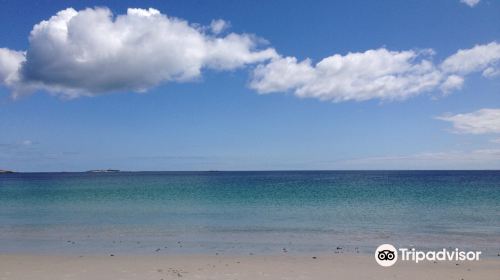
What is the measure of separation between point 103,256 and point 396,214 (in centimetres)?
2088

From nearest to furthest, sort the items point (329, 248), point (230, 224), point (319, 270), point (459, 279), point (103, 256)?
point (459, 279) → point (319, 270) → point (103, 256) → point (329, 248) → point (230, 224)

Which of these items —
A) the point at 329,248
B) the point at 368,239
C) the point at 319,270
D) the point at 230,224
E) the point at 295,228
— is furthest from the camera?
the point at 230,224

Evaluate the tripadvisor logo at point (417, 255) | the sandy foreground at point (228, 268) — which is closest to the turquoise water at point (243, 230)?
the tripadvisor logo at point (417, 255)

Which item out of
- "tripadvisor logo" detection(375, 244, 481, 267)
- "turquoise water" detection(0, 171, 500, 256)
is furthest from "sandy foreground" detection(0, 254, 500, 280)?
"turquoise water" detection(0, 171, 500, 256)

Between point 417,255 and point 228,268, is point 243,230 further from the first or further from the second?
point 417,255

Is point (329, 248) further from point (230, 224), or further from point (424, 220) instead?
point (424, 220)

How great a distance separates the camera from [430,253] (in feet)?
50.4

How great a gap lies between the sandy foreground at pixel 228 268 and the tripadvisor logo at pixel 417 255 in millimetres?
373

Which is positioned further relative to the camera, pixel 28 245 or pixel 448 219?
pixel 448 219

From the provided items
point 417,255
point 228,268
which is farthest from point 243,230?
point 417,255

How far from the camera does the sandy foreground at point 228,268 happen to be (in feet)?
38.8

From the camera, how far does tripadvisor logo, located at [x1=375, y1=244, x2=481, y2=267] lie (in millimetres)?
14164

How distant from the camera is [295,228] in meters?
22.2

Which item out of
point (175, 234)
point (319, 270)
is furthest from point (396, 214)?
point (319, 270)
